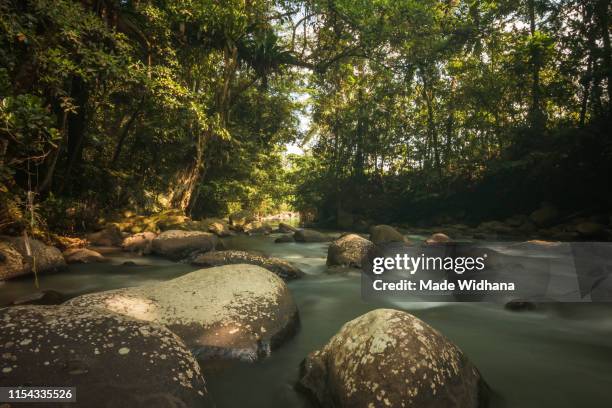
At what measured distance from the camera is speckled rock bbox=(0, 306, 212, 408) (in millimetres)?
1647

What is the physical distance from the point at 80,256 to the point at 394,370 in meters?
6.76

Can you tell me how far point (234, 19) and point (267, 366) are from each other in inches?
442

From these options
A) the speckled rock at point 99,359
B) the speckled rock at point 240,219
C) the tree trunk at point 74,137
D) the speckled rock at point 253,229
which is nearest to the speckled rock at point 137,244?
the tree trunk at point 74,137

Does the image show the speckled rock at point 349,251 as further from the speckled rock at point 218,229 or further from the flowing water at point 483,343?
the speckled rock at point 218,229

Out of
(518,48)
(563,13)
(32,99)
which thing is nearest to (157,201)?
(32,99)

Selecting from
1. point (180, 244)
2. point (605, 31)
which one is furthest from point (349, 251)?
point (605, 31)

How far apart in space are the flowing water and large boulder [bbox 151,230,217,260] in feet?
5.48

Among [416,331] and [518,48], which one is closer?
[416,331]

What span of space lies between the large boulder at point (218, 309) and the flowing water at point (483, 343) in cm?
16

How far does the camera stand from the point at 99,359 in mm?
1770

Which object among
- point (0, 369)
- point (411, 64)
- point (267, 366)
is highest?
point (411, 64)

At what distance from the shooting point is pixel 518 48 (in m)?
15.8

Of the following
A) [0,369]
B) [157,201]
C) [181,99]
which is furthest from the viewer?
[157,201]

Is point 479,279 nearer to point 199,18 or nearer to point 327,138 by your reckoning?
point 199,18
